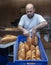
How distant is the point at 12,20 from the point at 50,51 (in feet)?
4.27

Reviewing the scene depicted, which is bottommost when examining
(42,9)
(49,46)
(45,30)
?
(49,46)

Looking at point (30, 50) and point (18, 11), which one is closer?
point (30, 50)

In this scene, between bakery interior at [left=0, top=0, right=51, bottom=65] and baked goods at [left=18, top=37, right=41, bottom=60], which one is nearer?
→ baked goods at [left=18, top=37, right=41, bottom=60]

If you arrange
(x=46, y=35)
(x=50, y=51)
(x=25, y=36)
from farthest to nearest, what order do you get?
1. (x=46, y=35)
2. (x=50, y=51)
3. (x=25, y=36)

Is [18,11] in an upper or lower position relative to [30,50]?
upper

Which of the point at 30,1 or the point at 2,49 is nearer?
the point at 2,49

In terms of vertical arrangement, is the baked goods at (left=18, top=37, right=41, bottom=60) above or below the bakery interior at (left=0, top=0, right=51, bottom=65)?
below

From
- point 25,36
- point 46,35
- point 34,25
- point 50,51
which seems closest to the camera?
point 25,36

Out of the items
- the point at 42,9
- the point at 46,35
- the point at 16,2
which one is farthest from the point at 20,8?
the point at 46,35

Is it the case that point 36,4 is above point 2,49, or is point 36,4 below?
above

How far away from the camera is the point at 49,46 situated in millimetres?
5926

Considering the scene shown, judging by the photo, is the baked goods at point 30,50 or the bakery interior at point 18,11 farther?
the bakery interior at point 18,11

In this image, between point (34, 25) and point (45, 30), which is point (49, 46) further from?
point (34, 25)

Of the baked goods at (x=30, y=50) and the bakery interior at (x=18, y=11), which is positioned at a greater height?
the bakery interior at (x=18, y=11)
